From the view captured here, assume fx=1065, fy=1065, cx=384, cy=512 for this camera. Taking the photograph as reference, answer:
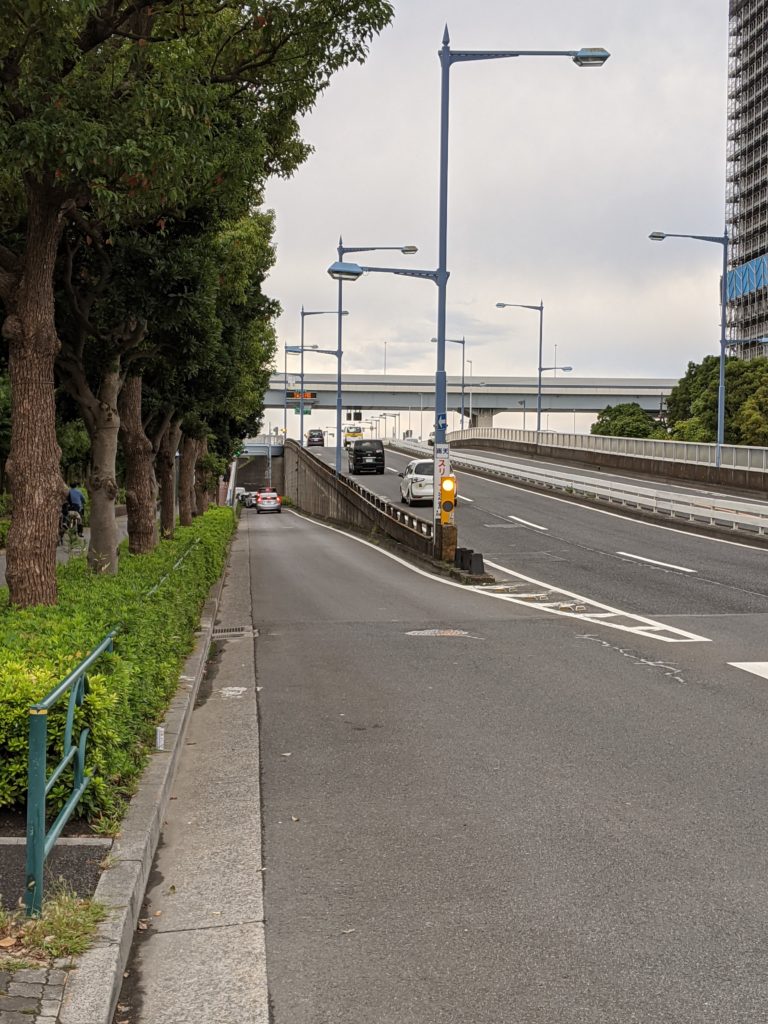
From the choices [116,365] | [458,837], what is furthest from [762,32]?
[458,837]

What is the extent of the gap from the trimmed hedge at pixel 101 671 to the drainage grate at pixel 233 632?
2599 mm

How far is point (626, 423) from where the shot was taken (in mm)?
99250

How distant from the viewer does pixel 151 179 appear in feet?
32.2

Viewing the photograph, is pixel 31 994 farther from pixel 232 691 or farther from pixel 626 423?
pixel 626 423

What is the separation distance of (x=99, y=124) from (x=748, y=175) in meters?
135

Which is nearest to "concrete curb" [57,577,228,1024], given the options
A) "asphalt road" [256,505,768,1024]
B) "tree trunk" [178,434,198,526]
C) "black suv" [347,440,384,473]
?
"asphalt road" [256,505,768,1024]

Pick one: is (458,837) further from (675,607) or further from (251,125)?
(675,607)

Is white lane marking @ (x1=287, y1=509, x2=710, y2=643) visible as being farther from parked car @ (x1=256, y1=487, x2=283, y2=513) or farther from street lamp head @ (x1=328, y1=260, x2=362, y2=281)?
parked car @ (x1=256, y1=487, x2=283, y2=513)

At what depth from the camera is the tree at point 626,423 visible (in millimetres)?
98312

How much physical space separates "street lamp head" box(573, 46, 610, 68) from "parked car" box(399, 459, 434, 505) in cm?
2362

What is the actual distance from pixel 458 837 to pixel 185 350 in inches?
425

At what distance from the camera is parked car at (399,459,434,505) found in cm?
4369

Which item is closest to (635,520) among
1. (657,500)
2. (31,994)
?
(657,500)

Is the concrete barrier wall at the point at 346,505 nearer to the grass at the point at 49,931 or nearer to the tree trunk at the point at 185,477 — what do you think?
the tree trunk at the point at 185,477
